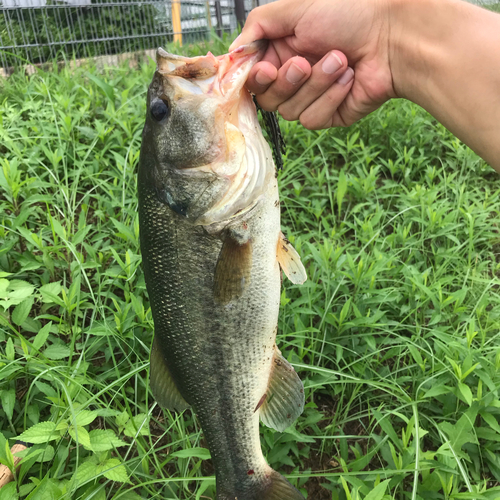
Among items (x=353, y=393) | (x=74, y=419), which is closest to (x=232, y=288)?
(x=74, y=419)

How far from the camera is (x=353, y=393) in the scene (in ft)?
7.16

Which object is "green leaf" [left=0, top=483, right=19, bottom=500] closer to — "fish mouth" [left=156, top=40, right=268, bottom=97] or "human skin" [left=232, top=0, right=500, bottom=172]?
"fish mouth" [left=156, top=40, right=268, bottom=97]

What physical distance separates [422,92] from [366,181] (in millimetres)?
1442

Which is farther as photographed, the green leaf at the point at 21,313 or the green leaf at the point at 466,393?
the green leaf at the point at 21,313

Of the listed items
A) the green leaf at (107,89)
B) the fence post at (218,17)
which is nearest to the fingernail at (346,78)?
the green leaf at (107,89)

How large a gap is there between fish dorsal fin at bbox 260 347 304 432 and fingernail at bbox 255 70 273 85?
1152mm

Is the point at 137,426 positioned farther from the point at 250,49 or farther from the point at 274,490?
the point at 250,49

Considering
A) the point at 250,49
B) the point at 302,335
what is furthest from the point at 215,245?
the point at 302,335

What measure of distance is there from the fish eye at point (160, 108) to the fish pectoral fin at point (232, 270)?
537 millimetres

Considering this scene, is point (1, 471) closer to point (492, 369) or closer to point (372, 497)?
point (372, 497)

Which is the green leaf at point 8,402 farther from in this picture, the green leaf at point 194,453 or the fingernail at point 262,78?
the fingernail at point 262,78

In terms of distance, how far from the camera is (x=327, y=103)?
1.99 metres

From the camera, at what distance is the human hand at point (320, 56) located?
1802 millimetres

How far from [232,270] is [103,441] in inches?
35.5
